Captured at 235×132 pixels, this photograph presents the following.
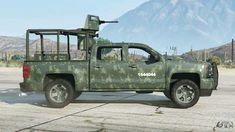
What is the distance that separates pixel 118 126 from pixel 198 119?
2023 millimetres

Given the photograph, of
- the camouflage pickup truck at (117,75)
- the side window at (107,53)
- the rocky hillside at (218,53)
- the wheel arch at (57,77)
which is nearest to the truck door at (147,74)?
the camouflage pickup truck at (117,75)

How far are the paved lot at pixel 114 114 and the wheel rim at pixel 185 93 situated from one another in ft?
1.06

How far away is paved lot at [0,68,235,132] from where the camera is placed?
9336 mm

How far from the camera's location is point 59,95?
12.4 metres

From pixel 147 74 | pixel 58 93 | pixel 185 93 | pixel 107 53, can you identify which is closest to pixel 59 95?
pixel 58 93

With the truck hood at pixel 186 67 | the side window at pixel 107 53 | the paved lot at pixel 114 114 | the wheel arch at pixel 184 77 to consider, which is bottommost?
the paved lot at pixel 114 114

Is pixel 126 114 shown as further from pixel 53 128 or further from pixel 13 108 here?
pixel 13 108

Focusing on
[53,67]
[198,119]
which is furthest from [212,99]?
[53,67]

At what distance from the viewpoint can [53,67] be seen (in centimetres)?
1229

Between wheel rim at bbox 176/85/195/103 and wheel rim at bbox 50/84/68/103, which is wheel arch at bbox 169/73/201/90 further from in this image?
wheel rim at bbox 50/84/68/103

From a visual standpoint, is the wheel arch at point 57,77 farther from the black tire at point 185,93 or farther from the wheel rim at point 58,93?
the black tire at point 185,93

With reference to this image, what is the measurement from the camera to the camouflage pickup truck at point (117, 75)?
12133mm

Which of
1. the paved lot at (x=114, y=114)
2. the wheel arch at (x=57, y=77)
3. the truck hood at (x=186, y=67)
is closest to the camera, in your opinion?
the paved lot at (x=114, y=114)

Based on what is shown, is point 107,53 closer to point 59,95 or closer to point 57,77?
point 57,77
